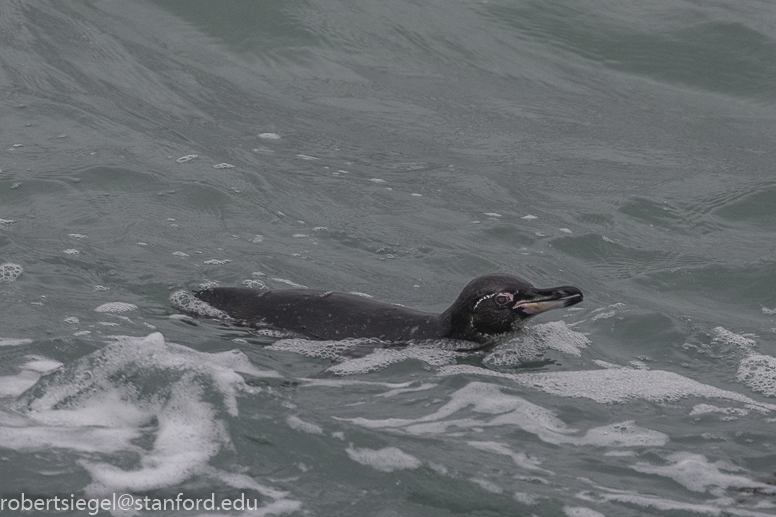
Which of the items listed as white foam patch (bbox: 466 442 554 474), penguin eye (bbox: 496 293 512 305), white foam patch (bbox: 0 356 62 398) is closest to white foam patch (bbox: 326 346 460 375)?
penguin eye (bbox: 496 293 512 305)

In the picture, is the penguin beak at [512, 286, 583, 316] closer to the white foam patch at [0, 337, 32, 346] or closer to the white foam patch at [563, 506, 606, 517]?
the white foam patch at [563, 506, 606, 517]

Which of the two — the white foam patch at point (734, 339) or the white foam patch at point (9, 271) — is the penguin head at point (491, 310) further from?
the white foam patch at point (9, 271)

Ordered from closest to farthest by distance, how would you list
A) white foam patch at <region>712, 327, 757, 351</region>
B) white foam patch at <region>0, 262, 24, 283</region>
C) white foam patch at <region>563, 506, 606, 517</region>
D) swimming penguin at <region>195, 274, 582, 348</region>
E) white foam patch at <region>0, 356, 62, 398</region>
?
white foam patch at <region>563, 506, 606, 517</region>, white foam patch at <region>0, 356, 62, 398</region>, swimming penguin at <region>195, 274, 582, 348</region>, white foam patch at <region>712, 327, 757, 351</region>, white foam patch at <region>0, 262, 24, 283</region>

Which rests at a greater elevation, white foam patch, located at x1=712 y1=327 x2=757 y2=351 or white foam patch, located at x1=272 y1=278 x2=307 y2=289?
white foam patch, located at x1=712 y1=327 x2=757 y2=351

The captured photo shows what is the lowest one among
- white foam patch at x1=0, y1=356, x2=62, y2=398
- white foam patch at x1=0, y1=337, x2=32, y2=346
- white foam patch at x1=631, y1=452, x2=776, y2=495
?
white foam patch at x1=0, y1=337, x2=32, y2=346

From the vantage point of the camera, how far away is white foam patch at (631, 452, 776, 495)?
192 inches

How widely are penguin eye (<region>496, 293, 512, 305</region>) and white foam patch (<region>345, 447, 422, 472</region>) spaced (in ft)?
7.27

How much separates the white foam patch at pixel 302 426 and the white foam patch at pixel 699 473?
152cm

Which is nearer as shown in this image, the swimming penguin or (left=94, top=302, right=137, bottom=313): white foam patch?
the swimming penguin

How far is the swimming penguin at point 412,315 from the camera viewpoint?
6910mm

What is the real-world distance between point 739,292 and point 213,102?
603 centimetres

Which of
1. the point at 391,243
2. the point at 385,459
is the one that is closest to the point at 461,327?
the point at 391,243

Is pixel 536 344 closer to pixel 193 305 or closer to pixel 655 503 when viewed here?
pixel 193 305

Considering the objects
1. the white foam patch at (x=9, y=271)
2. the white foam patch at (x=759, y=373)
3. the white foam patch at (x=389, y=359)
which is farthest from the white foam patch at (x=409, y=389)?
the white foam patch at (x=9, y=271)
